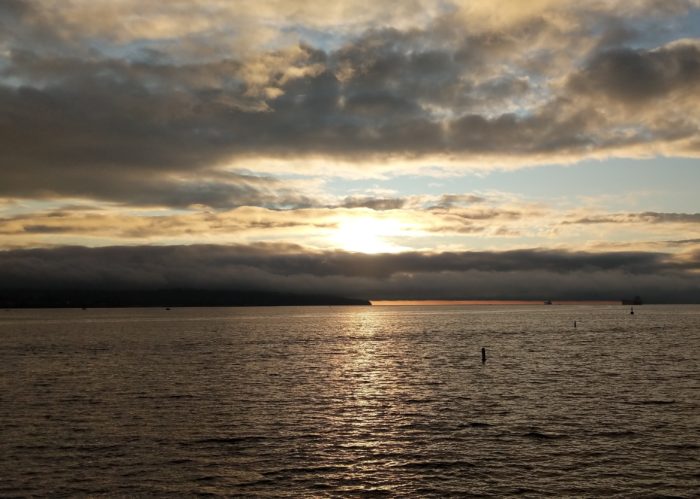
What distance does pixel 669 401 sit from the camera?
194ft

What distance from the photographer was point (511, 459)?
3841 centimetres

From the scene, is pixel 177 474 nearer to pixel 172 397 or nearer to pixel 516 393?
pixel 172 397

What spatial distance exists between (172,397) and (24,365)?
4811 centimetres

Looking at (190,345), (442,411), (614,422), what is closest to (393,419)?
(442,411)

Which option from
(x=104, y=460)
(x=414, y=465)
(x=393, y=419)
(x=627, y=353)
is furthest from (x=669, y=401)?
(x=627, y=353)

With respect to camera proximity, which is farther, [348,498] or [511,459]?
[511,459]

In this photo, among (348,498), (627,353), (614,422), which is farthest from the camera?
(627,353)

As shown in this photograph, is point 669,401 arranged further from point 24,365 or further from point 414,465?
point 24,365

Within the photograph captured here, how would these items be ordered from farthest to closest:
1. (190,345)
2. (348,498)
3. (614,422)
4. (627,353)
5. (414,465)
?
1. (190,345)
2. (627,353)
3. (614,422)
4. (414,465)
5. (348,498)

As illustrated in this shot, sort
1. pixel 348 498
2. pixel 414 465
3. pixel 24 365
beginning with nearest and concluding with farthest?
pixel 348 498 < pixel 414 465 < pixel 24 365

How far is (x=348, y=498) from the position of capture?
31.4m

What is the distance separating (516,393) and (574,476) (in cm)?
3209

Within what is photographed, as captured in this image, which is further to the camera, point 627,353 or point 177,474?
point 627,353

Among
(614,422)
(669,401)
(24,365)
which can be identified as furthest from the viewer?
(24,365)
